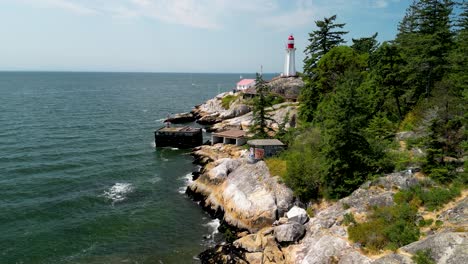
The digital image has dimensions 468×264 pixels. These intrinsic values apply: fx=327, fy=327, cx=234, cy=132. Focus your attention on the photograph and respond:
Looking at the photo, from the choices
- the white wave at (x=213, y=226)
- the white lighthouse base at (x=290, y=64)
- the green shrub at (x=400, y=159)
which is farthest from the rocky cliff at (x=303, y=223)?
the white lighthouse base at (x=290, y=64)

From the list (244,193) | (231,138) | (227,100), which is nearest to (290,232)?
(244,193)

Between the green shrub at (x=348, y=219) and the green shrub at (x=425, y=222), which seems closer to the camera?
the green shrub at (x=425, y=222)

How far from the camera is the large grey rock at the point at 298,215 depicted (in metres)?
26.5

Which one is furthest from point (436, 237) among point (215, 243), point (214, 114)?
point (214, 114)

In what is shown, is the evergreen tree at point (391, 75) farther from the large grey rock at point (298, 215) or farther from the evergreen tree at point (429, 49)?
the large grey rock at point (298, 215)

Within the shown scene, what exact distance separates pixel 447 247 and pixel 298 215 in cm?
1167

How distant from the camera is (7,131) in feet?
221

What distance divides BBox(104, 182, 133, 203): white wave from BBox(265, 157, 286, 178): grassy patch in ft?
57.9

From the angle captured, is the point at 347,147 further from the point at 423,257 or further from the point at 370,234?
the point at 423,257

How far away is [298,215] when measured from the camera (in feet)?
87.5

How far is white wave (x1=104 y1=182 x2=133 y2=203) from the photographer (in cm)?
3844

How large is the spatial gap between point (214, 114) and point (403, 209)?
2708 inches

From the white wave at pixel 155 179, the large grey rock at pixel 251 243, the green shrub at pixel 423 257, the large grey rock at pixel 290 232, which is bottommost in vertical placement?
the white wave at pixel 155 179

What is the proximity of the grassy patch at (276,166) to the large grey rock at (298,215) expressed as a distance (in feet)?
16.3
